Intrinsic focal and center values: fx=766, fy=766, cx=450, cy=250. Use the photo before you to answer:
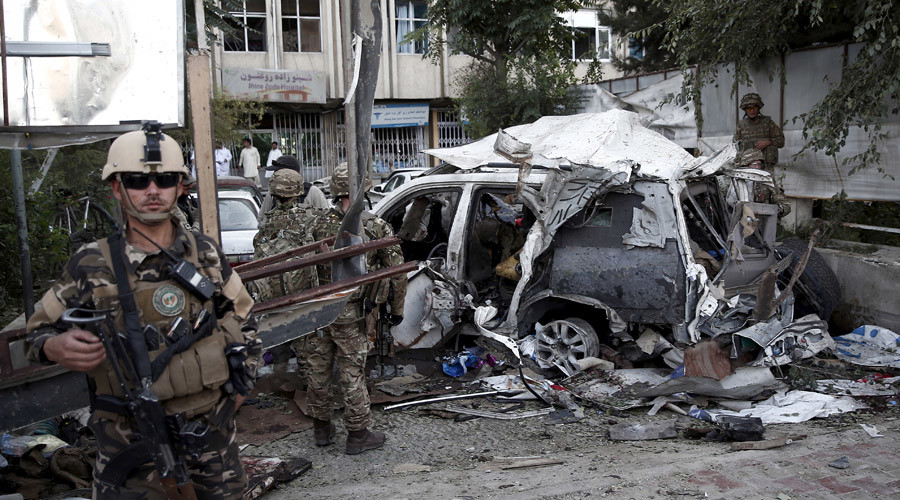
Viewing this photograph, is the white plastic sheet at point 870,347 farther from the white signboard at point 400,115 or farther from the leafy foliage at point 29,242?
the white signboard at point 400,115

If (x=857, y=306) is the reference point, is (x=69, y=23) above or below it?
above

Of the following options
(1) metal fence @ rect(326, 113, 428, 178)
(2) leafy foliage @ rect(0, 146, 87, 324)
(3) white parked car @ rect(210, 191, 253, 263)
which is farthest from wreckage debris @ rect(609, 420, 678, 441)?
(1) metal fence @ rect(326, 113, 428, 178)

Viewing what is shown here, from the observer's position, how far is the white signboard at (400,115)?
2466cm

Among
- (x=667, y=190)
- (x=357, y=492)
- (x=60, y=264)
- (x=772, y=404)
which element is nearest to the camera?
(x=357, y=492)

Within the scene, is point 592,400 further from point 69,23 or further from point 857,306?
point 69,23

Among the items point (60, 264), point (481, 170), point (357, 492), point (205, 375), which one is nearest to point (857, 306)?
point (481, 170)

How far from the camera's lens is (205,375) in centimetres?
262

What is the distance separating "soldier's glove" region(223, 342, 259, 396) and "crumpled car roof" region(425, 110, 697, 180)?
3.63 metres

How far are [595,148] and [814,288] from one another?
7.30 ft

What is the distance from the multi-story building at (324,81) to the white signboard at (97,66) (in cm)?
1955

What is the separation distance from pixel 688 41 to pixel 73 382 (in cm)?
768

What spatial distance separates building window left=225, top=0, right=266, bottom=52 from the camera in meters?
23.5

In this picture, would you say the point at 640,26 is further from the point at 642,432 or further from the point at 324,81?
the point at 642,432

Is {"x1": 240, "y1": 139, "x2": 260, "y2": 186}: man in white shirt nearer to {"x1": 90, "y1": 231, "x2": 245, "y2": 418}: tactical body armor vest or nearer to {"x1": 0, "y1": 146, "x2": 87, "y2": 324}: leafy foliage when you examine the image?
{"x1": 0, "y1": 146, "x2": 87, "y2": 324}: leafy foliage
